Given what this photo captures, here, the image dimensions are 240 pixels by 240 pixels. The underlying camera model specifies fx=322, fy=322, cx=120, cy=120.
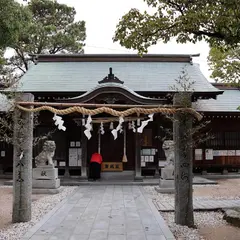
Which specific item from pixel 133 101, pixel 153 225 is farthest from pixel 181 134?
pixel 133 101

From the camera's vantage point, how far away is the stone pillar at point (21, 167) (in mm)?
7316

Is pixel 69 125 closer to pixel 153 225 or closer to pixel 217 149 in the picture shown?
pixel 217 149

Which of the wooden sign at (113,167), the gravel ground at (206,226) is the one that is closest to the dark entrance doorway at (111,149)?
the wooden sign at (113,167)

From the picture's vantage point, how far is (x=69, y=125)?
16.0m

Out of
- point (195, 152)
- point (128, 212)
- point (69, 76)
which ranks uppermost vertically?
point (69, 76)

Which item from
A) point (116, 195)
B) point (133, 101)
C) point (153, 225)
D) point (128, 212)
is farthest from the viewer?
point (133, 101)

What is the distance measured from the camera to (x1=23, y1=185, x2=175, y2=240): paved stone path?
6312 mm

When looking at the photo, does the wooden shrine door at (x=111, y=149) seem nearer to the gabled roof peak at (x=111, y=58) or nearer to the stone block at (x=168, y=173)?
the stone block at (x=168, y=173)

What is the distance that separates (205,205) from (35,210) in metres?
4.79

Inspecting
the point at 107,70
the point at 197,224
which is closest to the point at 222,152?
the point at 107,70

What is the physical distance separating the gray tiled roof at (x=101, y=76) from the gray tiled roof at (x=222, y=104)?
3.66 ft

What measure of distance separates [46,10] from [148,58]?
42.1 ft

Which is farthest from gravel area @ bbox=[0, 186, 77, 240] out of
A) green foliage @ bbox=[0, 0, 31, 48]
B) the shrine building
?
green foliage @ bbox=[0, 0, 31, 48]

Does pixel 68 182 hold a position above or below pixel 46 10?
below
